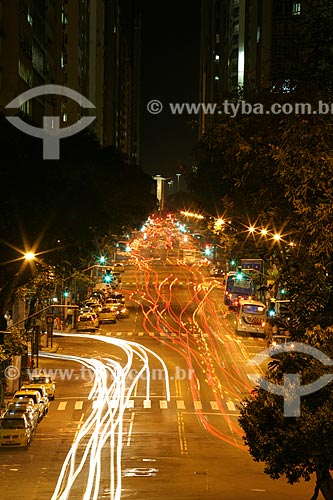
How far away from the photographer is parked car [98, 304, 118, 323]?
76.8 meters

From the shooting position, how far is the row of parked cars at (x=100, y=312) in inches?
2872

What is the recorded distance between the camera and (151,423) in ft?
124

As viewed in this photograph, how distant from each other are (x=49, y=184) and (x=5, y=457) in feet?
42.6

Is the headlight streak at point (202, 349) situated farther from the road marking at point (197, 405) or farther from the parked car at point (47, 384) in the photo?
the parked car at point (47, 384)

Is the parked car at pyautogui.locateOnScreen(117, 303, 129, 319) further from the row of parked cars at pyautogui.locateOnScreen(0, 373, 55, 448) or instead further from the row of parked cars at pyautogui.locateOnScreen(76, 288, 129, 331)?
the row of parked cars at pyautogui.locateOnScreen(0, 373, 55, 448)

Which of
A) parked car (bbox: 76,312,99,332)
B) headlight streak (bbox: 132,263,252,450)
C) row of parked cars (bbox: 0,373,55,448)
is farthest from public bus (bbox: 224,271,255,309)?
row of parked cars (bbox: 0,373,55,448)

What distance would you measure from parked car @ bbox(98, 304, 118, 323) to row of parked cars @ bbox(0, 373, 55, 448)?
33581 mm

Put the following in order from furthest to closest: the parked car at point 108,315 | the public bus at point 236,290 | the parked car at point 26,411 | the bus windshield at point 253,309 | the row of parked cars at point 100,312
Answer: the public bus at point 236,290 → the parked car at point 108,315 → the row of parked cars at point 100,312 → the bus windshield at point 253,309 → the parked car at point 26,411

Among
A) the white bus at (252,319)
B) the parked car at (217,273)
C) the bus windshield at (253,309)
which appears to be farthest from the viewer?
the parked car at (217,273)

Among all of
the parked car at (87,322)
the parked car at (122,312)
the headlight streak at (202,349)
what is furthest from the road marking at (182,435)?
the parked car at (122,312)

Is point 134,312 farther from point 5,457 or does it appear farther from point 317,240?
point 317,240

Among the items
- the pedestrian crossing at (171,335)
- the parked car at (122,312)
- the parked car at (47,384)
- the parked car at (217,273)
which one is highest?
the parked car at (217,273)

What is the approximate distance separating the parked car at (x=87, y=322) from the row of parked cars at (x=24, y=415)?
2938cm

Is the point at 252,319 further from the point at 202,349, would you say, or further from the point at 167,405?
the point at 167,405
